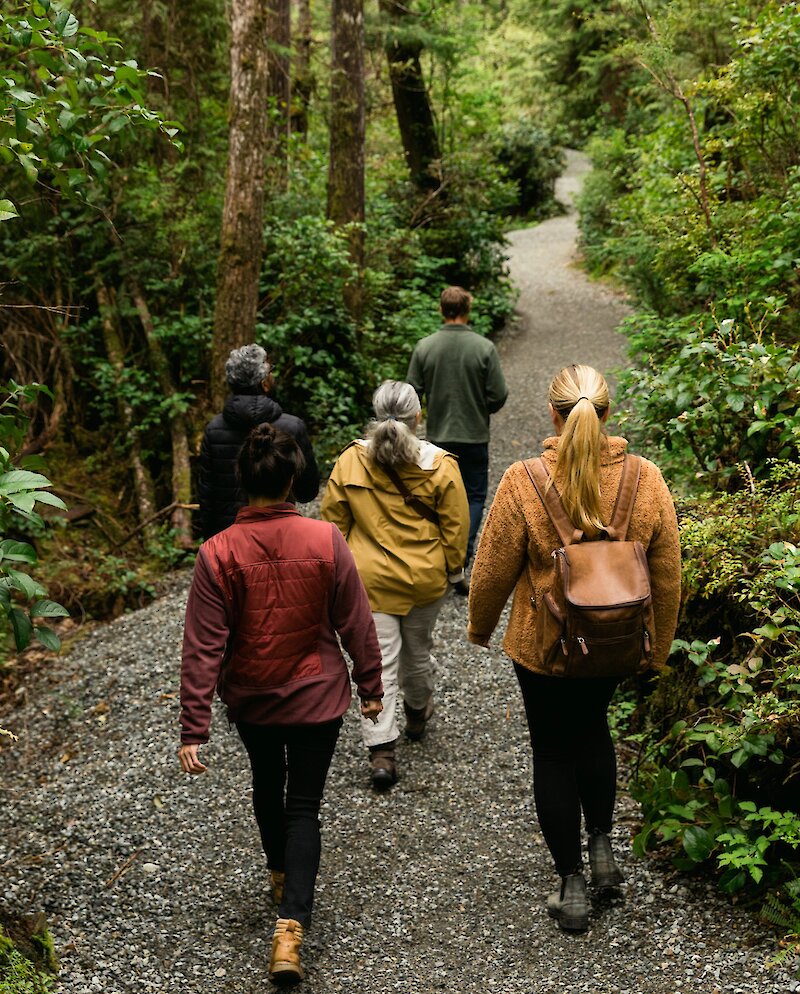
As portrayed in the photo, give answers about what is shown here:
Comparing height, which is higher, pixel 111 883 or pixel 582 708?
pixel 582 708

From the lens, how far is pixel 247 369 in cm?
466

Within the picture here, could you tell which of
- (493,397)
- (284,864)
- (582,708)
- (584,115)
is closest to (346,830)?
(284,864)

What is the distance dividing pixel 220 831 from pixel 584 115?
2435 centimetres

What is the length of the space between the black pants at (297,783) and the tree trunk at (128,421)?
18.8ft

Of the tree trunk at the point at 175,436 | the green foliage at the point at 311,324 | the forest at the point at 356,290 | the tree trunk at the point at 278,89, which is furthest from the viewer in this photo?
the tree trunk at the point at 278,89

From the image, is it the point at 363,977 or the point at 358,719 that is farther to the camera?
the point at 358,719

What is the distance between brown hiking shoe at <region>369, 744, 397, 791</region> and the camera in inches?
183

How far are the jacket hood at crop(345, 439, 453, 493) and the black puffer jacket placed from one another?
30cm

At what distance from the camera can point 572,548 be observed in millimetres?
3102

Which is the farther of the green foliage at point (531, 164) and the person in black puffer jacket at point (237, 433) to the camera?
the green foliage at point (531, 164)

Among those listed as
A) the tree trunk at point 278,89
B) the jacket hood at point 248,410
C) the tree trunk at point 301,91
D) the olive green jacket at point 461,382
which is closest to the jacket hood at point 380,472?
the jacket hood at point 248,410

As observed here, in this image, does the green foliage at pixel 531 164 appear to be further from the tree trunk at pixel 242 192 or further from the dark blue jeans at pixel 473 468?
the dark blue jeans at pixel 473 468

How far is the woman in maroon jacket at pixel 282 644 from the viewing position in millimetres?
3242

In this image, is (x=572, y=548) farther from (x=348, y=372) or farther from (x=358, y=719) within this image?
(x=348, y=372)
